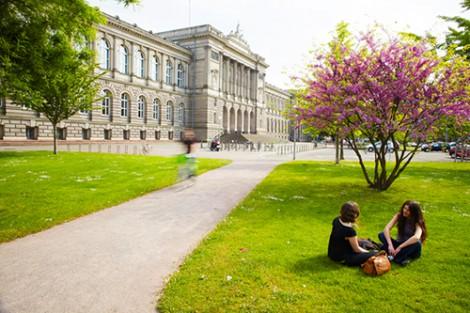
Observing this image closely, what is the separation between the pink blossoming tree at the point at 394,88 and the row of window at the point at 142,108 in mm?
37804

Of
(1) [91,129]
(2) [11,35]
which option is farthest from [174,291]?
(1) [91,129]

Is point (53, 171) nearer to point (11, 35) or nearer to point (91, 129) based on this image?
point (11, 35)

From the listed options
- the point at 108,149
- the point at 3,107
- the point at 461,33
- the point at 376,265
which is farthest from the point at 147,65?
the point at 376,265

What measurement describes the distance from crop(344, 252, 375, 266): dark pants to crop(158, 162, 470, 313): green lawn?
0.42ft

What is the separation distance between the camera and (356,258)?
5.55 meters

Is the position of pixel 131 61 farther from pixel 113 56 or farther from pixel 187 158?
pixel 187 158

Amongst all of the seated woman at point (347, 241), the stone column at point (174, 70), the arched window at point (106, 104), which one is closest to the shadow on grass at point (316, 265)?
the seated woman at point (347, 241)

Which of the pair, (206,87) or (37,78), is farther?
(206,87)

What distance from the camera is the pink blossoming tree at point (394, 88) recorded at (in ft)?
38.1

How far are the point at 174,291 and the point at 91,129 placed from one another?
44626 mm

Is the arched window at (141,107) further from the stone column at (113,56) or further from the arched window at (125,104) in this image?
the stone column at (113,56)

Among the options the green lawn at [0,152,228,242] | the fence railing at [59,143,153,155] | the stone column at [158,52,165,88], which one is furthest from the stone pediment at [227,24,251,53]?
the green lawn at [0,152,228,242]

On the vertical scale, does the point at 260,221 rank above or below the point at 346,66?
below

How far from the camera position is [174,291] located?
4699 mm
